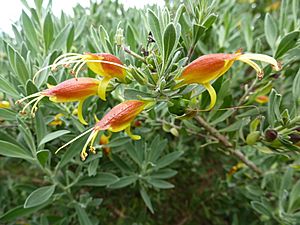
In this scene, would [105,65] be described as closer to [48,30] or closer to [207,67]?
[207,67]

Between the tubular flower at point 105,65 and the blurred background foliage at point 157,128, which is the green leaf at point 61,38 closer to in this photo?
the blurred background foliage at point 157,128

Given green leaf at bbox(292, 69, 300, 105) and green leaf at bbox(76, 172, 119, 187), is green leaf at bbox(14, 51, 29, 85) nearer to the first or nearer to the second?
green leaf at bbox(76, 172, 119, 187)

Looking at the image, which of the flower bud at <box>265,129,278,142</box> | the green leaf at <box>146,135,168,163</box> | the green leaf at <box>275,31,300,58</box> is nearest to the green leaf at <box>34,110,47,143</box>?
the green leaf at <box>146,135,168,163</box>

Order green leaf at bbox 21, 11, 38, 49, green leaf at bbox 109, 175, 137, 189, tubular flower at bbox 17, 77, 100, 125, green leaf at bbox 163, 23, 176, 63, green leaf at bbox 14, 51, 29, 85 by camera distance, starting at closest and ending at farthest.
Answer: green leaf at bbox 163, 23, 176, 63 → tubular flower at bbox 17, 77, 100, 125 → green leaf at bbox 14, 51, 29, 85 → green leaf at bbox 21, 11, 38, 49 → green leaf at bbox 109, 175, 137, 189

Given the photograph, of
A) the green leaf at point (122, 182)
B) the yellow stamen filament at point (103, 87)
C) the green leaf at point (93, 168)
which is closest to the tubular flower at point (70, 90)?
the yellow stamen filament at point (103, 87)

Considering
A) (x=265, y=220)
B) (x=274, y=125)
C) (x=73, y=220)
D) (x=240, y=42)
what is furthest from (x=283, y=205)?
(x=73, y=220)

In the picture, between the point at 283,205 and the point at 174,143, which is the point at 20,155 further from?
the point at 283,205
